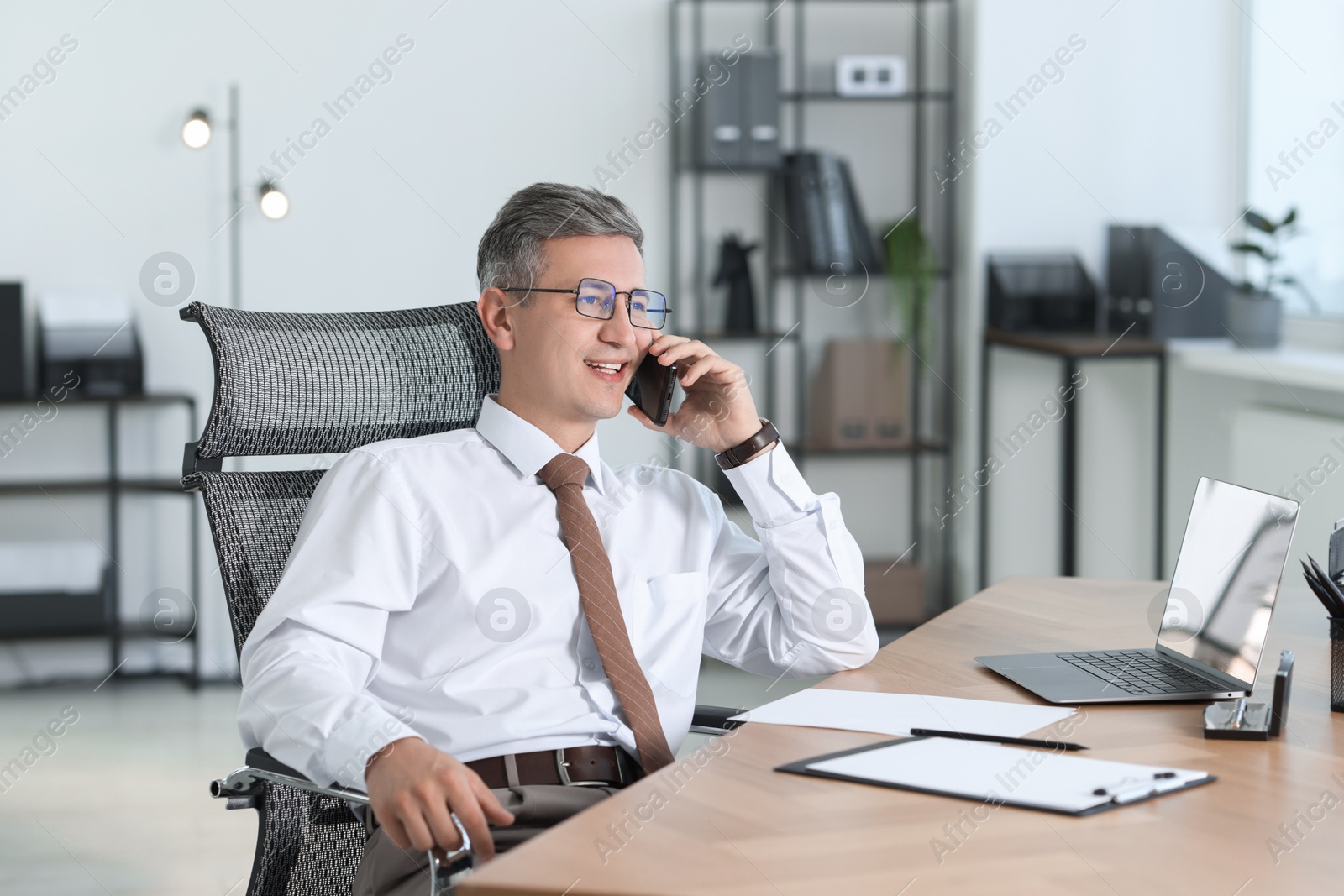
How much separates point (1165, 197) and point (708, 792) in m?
3.46

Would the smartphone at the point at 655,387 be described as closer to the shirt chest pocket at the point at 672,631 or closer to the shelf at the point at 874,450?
the shirt chest pocket at the point at 672,631

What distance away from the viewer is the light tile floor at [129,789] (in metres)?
2.52

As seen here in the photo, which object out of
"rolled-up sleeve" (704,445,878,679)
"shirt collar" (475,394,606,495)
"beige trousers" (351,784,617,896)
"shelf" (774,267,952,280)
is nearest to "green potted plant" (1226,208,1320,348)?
"shelf" (774,267,952,280)

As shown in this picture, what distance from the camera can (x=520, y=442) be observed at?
1594 millimetres

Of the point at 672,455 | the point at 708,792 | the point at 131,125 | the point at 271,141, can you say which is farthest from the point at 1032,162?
→ the point at 708,792

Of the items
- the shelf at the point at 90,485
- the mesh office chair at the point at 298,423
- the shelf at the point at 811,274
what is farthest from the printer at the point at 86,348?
the mesh office chair at the point at 298,423

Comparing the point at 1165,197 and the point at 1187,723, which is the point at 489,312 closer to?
the point at 1187,723

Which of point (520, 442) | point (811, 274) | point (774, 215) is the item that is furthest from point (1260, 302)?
point (520, 442)

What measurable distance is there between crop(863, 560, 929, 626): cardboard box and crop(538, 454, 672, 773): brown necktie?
2.56m

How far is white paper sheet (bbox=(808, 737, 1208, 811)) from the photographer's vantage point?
41.2 inches

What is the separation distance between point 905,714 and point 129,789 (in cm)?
230

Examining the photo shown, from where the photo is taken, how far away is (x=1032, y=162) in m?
3.95

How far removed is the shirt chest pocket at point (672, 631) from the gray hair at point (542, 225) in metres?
0.40

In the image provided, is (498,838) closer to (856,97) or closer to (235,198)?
(235,198)
